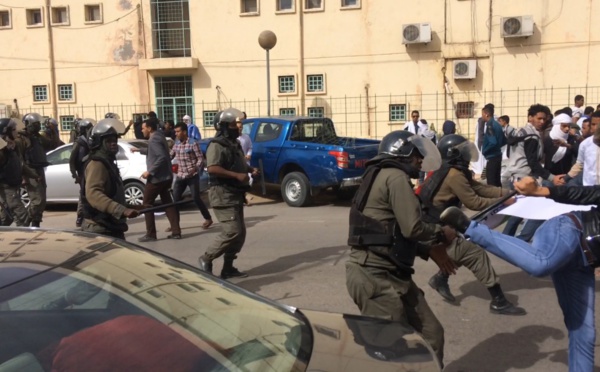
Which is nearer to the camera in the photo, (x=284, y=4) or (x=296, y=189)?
(x=296, y=189)

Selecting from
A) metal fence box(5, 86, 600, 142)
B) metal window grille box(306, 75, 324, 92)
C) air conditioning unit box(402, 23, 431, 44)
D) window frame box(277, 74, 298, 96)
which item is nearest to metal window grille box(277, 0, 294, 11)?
window frame box(277, 74, 298, 96)

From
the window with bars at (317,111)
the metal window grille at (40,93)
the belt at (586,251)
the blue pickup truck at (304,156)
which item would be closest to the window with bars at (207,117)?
the window with bars at (317,111)

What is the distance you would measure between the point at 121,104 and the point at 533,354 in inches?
747

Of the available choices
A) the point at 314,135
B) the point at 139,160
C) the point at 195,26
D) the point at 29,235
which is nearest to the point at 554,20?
the point at 314,135

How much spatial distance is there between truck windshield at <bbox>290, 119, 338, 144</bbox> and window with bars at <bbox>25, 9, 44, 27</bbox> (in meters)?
13.1

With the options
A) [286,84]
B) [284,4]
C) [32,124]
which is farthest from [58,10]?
[32,124]

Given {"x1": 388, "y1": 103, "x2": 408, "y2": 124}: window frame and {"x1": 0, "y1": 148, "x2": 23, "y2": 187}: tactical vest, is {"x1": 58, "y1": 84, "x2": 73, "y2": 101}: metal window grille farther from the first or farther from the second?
{"x1": 0, "y1": 148, "x2": 23, "y2": 187}: tactical vest

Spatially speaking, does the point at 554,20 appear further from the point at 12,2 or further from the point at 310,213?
the point at 12,2

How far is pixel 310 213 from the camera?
1146 cm

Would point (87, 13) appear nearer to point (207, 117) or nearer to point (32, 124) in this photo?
point (207, 117)

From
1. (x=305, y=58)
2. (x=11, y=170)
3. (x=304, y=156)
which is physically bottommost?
(x=304, y=156)

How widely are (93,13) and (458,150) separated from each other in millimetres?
19033

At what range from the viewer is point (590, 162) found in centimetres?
702

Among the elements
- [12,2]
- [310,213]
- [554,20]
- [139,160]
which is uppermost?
[12,2]
